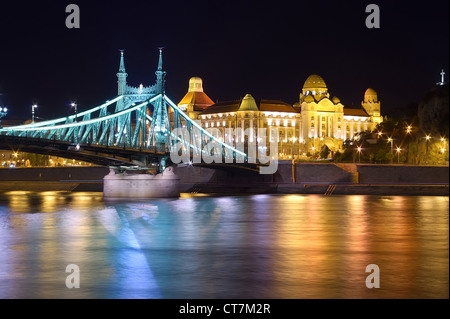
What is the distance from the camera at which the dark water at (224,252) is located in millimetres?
14906

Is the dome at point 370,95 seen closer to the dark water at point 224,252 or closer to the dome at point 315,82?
the dome at point 315,82

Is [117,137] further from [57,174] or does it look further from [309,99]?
[309,99]

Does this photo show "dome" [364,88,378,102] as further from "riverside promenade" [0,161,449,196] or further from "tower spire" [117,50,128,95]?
"tower spire" [117,50,128,95]

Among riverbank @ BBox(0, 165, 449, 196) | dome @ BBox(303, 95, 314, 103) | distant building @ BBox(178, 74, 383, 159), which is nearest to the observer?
riverbank @ BBox(0, 165, 449, 196)

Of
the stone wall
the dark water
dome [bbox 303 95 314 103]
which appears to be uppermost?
dome [bbox 303 95 314 103]

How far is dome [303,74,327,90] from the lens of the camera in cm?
11719

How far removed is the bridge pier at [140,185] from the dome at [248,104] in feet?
199

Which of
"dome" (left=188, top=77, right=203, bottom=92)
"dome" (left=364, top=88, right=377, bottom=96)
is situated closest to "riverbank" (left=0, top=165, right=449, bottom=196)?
"dome" (left=188, top=77, right=203, bottom=92)

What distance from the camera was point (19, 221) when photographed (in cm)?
3073

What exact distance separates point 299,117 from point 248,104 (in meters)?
11.1

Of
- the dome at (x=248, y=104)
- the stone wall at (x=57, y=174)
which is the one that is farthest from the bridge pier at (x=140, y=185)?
the dome at (x=248, y=104)

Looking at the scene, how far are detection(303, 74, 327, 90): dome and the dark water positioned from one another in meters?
80.8

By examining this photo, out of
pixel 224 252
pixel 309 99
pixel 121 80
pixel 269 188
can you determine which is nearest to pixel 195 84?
pixel 309 99
